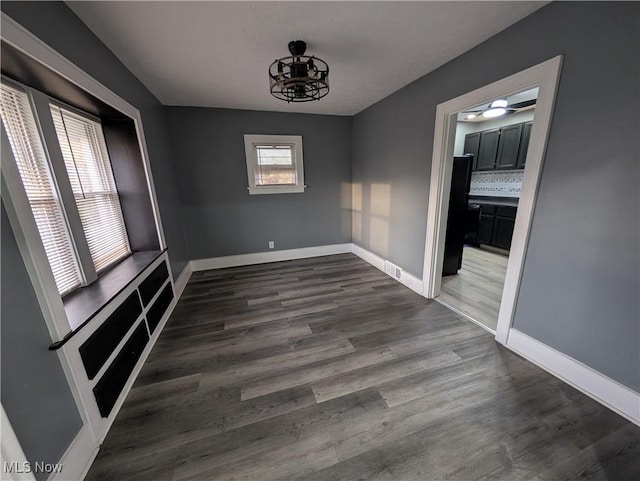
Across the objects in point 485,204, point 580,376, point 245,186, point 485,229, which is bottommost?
point 580,376

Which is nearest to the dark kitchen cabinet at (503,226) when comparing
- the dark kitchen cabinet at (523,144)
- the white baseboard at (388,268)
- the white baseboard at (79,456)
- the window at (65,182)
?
the dark kitchen cabinet at (523,144)

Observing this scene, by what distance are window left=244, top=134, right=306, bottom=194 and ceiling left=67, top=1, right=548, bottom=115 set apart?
1125 millimetres

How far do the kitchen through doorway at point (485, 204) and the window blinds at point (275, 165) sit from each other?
2439 millimetres

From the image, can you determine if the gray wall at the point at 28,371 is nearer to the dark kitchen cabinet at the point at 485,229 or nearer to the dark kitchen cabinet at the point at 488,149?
the dark kitchen cabinet at the point at 485,229

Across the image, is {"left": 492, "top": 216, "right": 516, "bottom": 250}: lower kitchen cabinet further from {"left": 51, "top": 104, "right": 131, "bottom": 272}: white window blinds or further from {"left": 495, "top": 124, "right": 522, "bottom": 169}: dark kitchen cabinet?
{"left": 51, "top": 104, "right": 131, "bottom": 272}: white window blinds

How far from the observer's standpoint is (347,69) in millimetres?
2404

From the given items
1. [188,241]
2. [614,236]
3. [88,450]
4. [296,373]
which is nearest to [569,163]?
[614,236]

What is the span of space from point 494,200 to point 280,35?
15.9 feet

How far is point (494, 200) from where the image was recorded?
4.79 m

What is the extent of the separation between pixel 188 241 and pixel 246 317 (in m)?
1.95

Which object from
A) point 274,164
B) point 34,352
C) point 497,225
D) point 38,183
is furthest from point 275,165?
point 497,225

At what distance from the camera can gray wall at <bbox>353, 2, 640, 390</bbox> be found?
1.29m

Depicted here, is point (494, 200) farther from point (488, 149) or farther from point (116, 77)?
point (116, 77)

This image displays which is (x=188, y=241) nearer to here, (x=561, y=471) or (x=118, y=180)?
(x=118, y=180)
